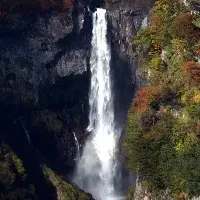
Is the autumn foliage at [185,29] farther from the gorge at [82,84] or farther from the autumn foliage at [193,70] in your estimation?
the autumn foliage at [193,70]

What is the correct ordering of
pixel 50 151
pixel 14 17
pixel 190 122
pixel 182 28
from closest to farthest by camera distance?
pixel 190 122 → pixel 182 28 → pixel 14 17 → pixel 50 151

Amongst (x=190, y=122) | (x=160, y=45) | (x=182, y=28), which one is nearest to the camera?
(x=190, y=122)

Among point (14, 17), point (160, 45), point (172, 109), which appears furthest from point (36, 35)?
point (172, 109)

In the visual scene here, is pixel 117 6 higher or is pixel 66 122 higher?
pixel 117 6

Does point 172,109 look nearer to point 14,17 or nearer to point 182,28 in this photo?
point 182,28

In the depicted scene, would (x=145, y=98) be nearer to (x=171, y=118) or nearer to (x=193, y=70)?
(x=171, y=118)

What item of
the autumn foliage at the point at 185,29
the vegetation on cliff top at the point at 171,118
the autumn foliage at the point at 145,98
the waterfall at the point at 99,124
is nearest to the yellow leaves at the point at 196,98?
the vegetation on cliff top at the point at 171,118

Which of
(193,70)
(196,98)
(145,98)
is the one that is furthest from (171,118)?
(193,70)
